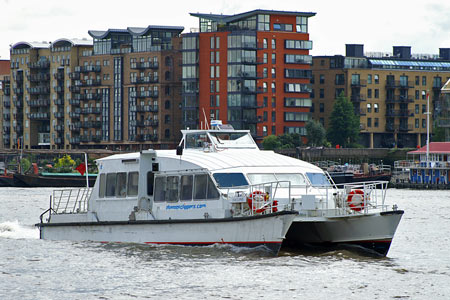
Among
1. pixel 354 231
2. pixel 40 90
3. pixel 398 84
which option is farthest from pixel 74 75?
pixel 354 231

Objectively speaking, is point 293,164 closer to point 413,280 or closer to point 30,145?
point 413,280

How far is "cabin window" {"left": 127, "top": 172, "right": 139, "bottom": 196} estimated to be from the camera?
31.3 metres

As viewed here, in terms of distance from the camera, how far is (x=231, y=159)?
29938 mm

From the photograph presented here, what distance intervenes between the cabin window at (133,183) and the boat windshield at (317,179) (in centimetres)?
569

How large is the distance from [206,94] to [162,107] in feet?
31.8


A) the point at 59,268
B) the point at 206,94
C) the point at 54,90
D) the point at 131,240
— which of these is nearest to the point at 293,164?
the point at 131,240

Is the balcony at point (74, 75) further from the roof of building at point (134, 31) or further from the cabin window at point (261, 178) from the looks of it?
the cabin window at point (261, 178)

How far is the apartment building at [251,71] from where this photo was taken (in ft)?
419

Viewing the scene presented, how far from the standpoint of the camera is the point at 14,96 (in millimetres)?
164125

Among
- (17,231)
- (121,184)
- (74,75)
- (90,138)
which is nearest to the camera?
(121,184)

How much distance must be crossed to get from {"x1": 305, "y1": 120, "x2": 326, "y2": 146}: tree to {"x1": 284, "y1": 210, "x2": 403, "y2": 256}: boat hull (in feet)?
320

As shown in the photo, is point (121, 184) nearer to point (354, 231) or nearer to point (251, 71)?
point (354, 231)

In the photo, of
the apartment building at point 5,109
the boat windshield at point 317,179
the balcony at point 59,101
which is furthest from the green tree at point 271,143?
the boat windshield at point 317,179

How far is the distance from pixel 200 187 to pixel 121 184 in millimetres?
3939
